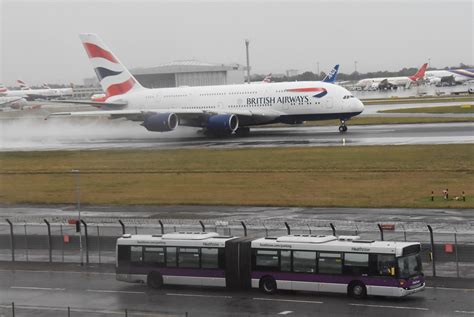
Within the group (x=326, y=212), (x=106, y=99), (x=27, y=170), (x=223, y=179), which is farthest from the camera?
(x=106, y=99)

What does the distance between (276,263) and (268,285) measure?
963 mm

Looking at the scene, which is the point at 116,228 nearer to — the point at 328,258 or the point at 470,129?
the point at 328,258

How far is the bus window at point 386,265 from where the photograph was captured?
104 ft

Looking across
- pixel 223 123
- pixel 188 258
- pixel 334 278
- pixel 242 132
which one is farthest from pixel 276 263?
pixel 242 132

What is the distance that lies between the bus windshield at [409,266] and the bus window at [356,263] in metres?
1.31

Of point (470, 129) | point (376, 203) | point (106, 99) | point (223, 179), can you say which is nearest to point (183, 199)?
point (223, 179)

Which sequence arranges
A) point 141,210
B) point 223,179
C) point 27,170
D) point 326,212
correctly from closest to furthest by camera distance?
point 326,212 → point 141,210 → point 223,179 → point 27,170

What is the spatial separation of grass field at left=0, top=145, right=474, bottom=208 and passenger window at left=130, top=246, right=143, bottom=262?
1956 centimetres

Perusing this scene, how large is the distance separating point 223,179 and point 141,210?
12.9 metres

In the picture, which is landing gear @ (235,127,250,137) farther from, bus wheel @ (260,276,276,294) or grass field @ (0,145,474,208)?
bus wheel @ (260,276,276,294)

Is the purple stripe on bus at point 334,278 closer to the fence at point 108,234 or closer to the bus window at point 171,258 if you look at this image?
the bus window at point 171,258

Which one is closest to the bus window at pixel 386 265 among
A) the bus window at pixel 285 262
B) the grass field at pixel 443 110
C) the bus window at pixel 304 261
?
the bus window at pixel 304 261

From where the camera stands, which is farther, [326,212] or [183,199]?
[183,199]

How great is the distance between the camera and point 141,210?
183 ft
